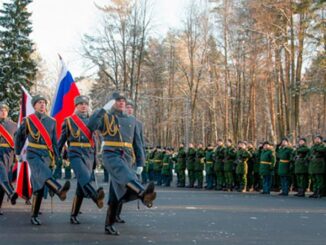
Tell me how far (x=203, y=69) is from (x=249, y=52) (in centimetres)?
1204

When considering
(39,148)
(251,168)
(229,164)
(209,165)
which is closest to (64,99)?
(39,148)

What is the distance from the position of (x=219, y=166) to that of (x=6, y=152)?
36.5ft

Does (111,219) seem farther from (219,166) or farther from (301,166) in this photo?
(219,166)

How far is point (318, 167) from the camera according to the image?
17.4 metres

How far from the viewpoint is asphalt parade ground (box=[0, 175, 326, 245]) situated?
26.2 feet

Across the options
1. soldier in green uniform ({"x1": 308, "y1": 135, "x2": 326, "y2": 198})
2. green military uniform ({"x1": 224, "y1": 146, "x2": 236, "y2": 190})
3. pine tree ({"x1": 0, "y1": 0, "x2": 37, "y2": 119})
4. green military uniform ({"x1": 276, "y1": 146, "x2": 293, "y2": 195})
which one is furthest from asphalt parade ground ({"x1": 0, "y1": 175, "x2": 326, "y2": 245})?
pine tree ({"x1": 0, "y1": 0, "x2": 37, "y2": 119})

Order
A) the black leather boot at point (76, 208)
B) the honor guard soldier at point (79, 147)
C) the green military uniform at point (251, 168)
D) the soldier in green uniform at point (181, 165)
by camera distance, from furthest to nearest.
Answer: the soldier in green uniform at point (181, 165) → the green military uniform at point (251, 168) → the black leather boot at point (76, 208) → the honor guard soldier at point (79, 147)

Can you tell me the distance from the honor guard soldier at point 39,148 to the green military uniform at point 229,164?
1147 cm

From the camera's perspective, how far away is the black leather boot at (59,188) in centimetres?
923

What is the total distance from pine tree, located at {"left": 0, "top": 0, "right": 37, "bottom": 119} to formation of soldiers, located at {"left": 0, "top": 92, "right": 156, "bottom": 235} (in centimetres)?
2992

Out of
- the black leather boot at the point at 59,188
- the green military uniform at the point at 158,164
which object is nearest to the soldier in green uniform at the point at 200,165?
the green military uniform at the point at 158,164

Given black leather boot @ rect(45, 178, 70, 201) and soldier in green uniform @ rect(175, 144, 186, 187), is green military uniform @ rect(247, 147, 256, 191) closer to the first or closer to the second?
soldier in green uniform @ rect(175, 144, 186, 187)

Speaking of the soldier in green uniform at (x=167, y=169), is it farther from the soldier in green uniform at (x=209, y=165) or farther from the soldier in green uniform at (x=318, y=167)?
the soldier in green uniform at (x=318, y=167)

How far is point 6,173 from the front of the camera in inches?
450
